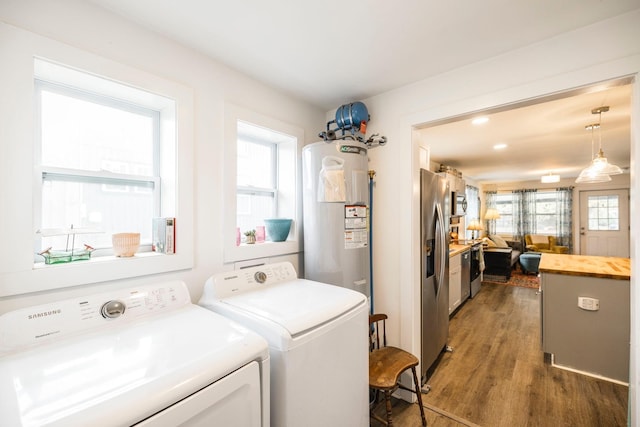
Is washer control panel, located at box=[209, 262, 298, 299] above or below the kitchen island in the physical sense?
above

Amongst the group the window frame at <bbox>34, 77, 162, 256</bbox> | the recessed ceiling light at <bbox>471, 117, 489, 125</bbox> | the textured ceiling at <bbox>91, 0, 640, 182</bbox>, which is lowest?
the window frame at <bbox>34, 77, 162, 256</bbox>

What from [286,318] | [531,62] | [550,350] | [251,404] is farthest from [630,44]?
[550,350]

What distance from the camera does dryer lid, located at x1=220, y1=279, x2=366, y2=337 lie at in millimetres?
1111

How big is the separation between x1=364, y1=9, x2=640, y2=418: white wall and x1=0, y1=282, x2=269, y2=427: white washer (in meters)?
1.42

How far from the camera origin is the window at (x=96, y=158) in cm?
126

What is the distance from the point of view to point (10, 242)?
1.03 metres

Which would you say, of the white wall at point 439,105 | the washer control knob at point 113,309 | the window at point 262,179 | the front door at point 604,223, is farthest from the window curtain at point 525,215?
the washer control knob at point 113,309

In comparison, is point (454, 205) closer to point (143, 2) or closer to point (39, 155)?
point (143, 2)

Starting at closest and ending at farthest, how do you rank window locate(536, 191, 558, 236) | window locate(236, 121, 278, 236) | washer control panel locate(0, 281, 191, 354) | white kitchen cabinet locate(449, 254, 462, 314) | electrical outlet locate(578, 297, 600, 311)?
1. washer control panel locate(0, 281, 191, 354)
2. window locate(236, 121, 278, 236)
3. electrical outlet locate(578, 297, 600, 311)
4. white kitchen cabinet locate(449, 254, 462, 314)
5. window locate(536, 191, 558, 236)

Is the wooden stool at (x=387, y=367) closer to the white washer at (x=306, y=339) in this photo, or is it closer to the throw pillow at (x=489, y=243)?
the white washer at (x=306, y=339)

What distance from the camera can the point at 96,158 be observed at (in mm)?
1408

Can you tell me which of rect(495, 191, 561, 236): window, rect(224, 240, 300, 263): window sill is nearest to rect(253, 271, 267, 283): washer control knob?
rect(224, 240, 300, 263): window sill

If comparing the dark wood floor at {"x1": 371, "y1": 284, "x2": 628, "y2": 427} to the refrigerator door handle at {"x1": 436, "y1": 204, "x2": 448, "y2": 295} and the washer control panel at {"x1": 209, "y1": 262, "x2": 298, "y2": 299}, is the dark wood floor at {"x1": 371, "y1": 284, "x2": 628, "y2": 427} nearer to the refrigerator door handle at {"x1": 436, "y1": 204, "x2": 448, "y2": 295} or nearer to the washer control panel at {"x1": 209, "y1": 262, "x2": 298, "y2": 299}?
the refrigerator door handle at {"x1": 436, "y1": 204, "x2": 448, "y2": 295}

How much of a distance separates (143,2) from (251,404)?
68.2 inches
